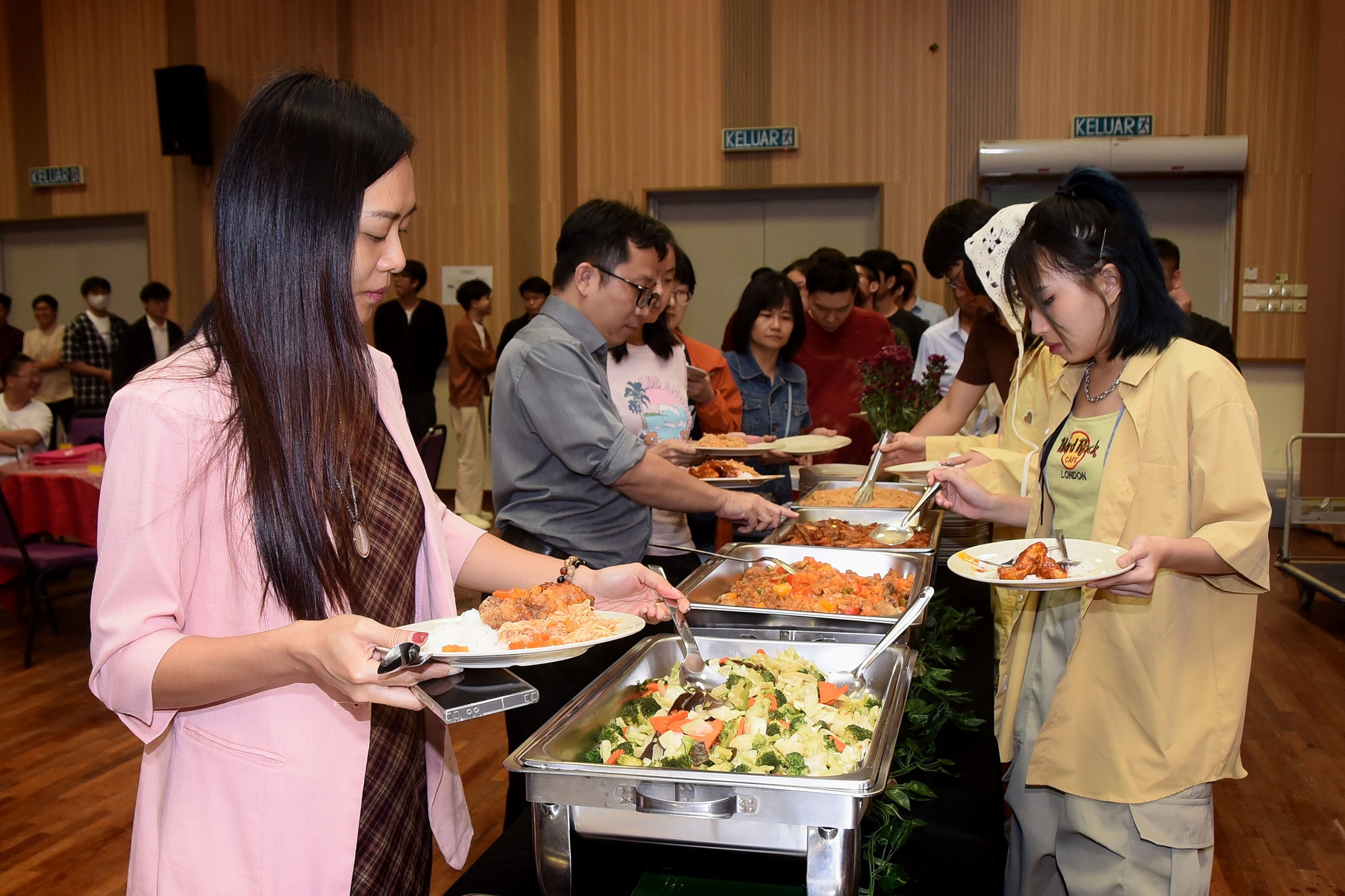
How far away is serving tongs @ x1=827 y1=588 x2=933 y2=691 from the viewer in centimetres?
143

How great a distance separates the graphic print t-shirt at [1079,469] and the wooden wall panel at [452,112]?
20.4 ft

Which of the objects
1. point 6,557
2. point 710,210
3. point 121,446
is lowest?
point 6,557

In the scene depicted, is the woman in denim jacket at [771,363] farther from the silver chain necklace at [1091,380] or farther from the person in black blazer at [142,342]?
the person in black blazer at [142,342]

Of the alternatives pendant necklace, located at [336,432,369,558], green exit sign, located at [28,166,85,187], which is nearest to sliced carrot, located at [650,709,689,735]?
pendant necklace, located at [336,432,369,558]

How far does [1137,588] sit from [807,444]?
166 centimetres

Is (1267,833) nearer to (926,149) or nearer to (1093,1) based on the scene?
(926,149)

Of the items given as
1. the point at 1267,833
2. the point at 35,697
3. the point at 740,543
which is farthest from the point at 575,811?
the point at 35,697

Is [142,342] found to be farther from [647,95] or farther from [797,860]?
[797,860]

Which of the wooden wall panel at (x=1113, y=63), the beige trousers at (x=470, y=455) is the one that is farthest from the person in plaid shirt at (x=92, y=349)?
the wooden wall panel at (x=1113, y=63)

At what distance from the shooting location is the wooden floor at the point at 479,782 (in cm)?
245

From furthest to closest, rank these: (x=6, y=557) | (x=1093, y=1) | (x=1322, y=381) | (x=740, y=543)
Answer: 1. (x=1093, y=1)
2. (x=1322, y=381)
3. (x=6, y=557)
4. (x=740, y=543)

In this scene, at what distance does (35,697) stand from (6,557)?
31.8 inches

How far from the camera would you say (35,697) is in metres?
3.66

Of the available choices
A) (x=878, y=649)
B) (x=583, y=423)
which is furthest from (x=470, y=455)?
(x=878, y=649)
